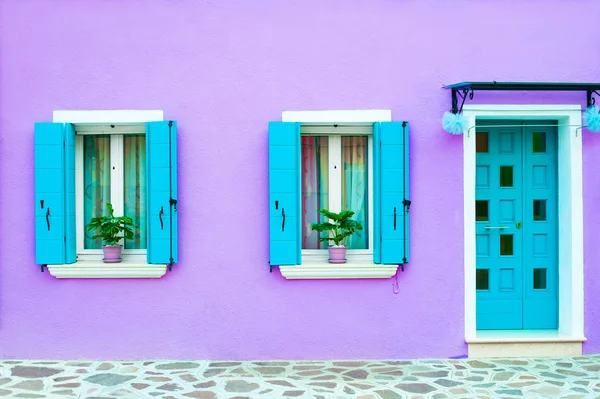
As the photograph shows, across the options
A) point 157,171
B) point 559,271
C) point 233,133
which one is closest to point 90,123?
point 157,171

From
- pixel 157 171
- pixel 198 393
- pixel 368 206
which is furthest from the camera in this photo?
pixel 368 206

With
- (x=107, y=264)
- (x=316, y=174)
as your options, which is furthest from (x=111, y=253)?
(x=316, y=174)

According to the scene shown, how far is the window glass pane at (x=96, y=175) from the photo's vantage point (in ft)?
22.7

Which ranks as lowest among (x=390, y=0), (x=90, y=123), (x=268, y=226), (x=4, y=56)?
(x=268, y=226)

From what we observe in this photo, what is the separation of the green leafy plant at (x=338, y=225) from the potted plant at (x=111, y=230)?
1858mm

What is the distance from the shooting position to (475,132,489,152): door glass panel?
23.1 feet

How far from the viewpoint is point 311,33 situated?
6648 mm

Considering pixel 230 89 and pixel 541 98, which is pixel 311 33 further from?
pixel 541 98

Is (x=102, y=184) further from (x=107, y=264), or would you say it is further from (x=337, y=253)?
(x=337, y=253)

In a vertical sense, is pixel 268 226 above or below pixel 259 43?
below

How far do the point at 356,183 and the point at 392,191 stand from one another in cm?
52

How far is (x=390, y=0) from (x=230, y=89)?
183cm

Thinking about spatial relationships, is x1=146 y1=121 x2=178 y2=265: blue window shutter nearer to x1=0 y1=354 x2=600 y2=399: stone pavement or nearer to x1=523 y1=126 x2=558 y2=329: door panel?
x1=0 y1=354 x2=600 y2=399: stone pavement

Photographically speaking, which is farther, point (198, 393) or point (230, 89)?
point (230, 89)
